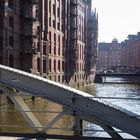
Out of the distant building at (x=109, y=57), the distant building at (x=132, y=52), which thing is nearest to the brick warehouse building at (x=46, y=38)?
the distant building at (x=132, y=52)

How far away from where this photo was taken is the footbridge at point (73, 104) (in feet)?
25.5

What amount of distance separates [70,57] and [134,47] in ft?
264

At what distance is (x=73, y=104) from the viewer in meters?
7.82

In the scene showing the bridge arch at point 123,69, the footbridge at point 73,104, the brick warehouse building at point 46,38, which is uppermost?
the brick warehouse building at point 46,38

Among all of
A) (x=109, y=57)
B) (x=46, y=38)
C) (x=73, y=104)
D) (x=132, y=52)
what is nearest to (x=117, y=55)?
(x=109, y=57)

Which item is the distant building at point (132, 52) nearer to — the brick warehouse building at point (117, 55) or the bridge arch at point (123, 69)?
the brick warehouse building at point (117, 55)

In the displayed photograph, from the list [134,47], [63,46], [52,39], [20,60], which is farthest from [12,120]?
[134,47]

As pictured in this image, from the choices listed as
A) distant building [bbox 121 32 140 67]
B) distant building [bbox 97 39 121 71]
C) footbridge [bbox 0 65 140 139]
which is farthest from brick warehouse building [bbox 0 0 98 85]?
distant building [bbox 97 39 121 71]

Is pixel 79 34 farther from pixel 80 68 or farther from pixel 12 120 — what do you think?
pixel 12 120

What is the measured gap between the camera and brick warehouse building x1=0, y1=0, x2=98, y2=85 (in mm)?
38325

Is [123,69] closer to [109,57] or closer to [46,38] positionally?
A: [109,57]

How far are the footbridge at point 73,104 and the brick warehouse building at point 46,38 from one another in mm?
27734

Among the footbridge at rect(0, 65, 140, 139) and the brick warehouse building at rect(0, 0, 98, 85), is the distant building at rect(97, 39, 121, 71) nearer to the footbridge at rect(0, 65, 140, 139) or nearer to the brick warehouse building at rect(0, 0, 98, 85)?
the brick warehouse building at rect(0, 0, 98, 85)

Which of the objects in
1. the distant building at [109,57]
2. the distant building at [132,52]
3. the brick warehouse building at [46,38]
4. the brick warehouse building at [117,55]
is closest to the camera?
the brick warehouse building at [46,38]
